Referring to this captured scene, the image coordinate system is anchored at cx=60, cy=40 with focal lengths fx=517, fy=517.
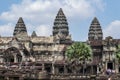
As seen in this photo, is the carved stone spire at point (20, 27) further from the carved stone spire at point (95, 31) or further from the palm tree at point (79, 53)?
the palm tree at point (79, 53)

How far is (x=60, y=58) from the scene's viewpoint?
14850 cm

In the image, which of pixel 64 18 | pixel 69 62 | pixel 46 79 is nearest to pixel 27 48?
pixel 69 62

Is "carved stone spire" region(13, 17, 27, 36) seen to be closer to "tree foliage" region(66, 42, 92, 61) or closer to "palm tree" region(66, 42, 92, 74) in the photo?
"palm tree" region(66, 42, 92, 74)

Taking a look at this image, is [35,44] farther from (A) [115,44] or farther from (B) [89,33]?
(B) [89,33]

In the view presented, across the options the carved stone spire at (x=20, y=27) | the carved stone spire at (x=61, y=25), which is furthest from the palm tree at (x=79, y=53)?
the carved stone spire at (x=20, y=27)

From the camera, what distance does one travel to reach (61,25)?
186 m

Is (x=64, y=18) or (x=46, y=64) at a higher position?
(x=64, y=18)

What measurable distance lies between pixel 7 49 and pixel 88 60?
22621 mm

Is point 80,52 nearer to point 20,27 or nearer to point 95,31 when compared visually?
point 95,31

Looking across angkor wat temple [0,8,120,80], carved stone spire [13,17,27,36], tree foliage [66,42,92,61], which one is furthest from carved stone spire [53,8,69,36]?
tree foliage [66,42,92,61]

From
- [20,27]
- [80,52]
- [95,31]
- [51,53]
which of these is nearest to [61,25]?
[95,31]

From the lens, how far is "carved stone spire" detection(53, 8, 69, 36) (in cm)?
18525

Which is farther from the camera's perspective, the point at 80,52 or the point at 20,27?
the point at 20,27

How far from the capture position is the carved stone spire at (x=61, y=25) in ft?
608
